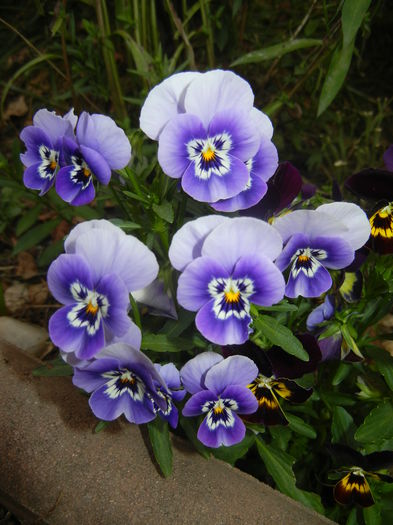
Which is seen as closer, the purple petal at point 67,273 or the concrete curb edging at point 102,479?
the purple petal at point 67,273

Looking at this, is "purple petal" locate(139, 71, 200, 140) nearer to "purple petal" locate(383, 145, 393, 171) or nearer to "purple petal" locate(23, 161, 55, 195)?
"purple petal" locate(23, 161, 55, 195)

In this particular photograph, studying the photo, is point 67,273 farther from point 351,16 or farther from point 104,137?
point 351,16

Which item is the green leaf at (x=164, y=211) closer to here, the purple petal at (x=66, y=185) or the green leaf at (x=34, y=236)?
the purple petal at (x=66, y=185)

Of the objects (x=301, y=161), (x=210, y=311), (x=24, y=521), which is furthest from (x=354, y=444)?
(x=301, y=161)

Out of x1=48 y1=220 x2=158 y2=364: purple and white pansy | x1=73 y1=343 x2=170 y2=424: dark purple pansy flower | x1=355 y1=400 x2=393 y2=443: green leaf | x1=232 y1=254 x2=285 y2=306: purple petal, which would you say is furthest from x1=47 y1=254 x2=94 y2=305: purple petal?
x1=355 y1=400 x2=393 y2=443: green leaf

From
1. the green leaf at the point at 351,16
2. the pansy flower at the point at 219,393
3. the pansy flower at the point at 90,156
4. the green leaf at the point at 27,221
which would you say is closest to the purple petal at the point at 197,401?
the pansy flower at the point at 219,393

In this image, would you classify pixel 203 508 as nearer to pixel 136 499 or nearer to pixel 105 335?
pixel 136 499
